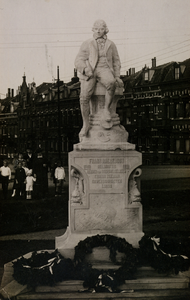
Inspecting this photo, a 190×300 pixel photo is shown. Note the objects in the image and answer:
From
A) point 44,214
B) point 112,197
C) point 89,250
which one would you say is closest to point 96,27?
point 112,197

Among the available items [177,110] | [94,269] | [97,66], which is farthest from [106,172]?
[177,110]

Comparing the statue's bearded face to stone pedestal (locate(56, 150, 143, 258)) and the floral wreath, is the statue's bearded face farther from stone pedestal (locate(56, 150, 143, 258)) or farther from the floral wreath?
the floral wreath

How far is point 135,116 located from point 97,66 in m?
19.5

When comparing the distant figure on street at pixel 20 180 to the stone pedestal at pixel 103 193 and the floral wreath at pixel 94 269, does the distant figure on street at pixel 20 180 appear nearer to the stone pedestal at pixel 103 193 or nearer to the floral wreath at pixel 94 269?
the stone pedestal at pixel 103 193

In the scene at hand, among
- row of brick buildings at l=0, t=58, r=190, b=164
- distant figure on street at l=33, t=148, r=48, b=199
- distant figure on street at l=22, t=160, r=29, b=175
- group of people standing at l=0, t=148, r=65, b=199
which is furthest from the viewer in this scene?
row of brick buildings at l=0, t=58, r=190, b=164

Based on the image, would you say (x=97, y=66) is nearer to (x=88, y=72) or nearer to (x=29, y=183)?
(x=88, y=72)

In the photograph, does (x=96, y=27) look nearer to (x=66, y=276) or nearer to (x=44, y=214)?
(x=66, y=276)

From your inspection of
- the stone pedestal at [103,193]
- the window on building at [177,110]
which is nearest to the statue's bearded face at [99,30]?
the stone pedestal at [103,193]

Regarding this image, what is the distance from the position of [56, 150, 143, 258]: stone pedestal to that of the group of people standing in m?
8.00

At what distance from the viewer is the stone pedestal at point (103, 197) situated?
7387mm

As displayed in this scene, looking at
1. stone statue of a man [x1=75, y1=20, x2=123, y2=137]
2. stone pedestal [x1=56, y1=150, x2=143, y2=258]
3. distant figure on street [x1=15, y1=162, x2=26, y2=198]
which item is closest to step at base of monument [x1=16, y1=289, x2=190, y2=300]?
stone pedestal [x1=56, y1=150, x2=143, y2=258]

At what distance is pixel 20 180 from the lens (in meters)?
15.5

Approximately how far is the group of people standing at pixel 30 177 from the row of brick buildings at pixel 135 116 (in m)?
9.15

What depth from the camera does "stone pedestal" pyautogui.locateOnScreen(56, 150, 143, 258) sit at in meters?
7.39
